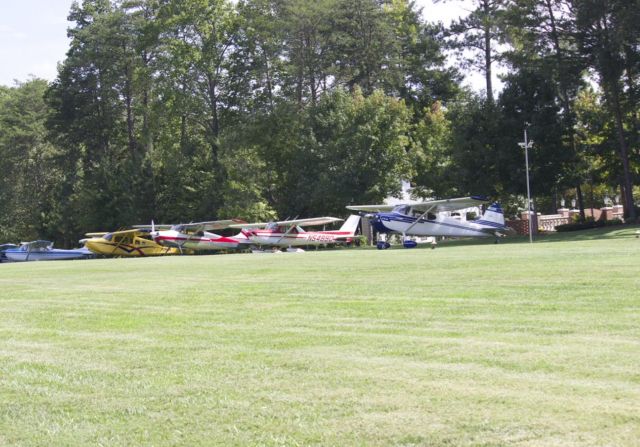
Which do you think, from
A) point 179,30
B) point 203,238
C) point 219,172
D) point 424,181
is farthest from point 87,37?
point 424,181

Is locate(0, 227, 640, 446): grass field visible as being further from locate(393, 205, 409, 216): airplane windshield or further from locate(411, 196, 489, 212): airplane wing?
locate(393, 205, 409, 216): airplane windshield

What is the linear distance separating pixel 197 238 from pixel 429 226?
14.4 m

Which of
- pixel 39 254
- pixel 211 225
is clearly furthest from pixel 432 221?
pixel 39 254

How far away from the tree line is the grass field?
109ft

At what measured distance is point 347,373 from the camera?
6543mm

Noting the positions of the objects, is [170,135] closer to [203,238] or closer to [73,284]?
[203,238]

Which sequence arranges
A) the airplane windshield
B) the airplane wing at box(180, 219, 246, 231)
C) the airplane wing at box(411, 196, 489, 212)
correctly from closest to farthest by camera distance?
the airplane wing at box(411, 196, 489, 212)
the airplane windshield
the airplane wing at box(180, 219, 246, 231)

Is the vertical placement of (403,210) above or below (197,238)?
above

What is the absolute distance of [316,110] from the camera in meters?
53.1

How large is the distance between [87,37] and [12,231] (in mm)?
21682

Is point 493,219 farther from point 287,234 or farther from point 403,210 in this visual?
point 287,234

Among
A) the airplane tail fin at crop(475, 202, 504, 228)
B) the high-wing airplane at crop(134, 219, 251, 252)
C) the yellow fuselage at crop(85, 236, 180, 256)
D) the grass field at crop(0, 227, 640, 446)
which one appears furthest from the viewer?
the high-wing airplane at crop(134, 219, 251, 252)

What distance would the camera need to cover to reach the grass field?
503 cm

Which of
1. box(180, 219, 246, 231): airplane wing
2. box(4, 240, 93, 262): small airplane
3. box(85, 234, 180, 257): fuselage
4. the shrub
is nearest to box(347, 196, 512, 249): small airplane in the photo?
the shrub
